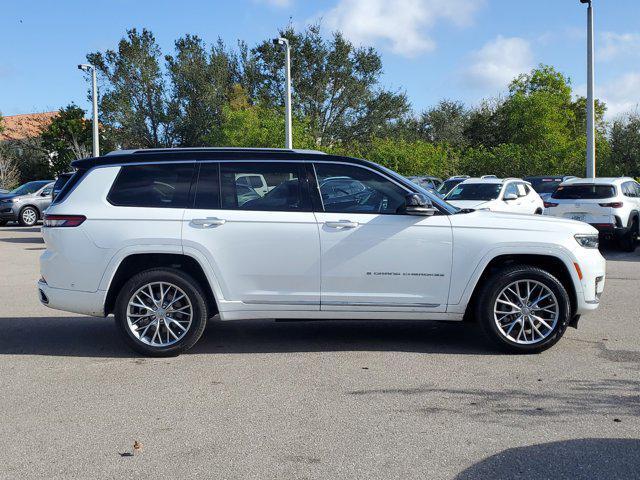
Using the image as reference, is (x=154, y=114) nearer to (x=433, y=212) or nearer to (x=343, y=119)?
(x=343, y=119)

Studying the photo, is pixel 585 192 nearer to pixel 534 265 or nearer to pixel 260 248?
pixel 534 265

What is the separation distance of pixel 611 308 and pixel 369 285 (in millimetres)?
3964

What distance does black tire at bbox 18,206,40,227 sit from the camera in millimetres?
26062

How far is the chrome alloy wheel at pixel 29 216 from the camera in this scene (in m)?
26.1

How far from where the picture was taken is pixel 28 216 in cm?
2619

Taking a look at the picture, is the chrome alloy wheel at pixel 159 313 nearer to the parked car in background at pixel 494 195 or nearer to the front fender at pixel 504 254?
the front fender at pixel 504 254

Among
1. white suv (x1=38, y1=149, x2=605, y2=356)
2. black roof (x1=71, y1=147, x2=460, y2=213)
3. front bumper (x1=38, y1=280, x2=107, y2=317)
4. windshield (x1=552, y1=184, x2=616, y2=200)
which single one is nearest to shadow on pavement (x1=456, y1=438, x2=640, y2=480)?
white suv (x1=38, y1=149, x2=605, y2=356)

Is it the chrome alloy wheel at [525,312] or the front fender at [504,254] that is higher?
the front fender at [504,254]

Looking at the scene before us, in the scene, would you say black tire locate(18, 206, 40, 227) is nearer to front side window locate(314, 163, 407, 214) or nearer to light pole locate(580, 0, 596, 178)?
light pole locate(580, 0, 596, 178)

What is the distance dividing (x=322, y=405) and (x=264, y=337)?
92.5 inches

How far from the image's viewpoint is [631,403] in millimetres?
5207

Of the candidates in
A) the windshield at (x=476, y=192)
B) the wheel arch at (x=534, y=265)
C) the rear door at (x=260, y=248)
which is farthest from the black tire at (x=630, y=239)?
the rear door at (x=260, y=248)

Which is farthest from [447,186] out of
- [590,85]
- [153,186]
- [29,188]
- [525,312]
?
[153,186]

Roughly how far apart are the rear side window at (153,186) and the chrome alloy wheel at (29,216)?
21170 mm
